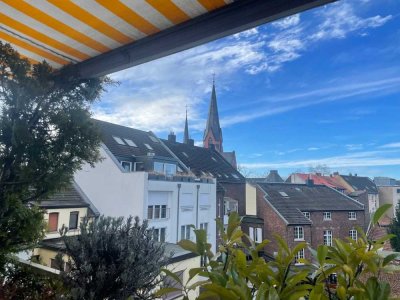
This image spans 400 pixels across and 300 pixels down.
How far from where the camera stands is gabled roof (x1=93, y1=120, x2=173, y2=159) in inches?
448

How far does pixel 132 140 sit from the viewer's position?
42.4 ft

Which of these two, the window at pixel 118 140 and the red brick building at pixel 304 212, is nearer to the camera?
the window at pixel 118 140

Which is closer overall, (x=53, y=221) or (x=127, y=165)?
(x=53, y=221)

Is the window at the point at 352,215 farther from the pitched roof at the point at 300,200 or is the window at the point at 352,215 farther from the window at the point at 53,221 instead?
the window at the point at 53,221

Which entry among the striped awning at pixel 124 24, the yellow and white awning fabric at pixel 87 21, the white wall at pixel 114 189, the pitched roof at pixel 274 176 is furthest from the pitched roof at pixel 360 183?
the yellow and white awning fabric at pixel 87 21

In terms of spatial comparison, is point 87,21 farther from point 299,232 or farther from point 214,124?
point 214,124

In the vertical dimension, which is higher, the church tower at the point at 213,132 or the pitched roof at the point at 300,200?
the church tower at the point at 213,132

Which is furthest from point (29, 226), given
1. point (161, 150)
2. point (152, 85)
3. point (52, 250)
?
point (161, 150)

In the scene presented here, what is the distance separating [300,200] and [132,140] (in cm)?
1019

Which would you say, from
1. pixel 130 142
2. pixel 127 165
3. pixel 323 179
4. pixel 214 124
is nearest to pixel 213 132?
pixel 214 124

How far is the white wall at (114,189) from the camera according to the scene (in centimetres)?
954

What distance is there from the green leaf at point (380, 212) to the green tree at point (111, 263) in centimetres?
135

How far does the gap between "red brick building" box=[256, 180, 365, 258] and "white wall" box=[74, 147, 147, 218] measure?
7.46m

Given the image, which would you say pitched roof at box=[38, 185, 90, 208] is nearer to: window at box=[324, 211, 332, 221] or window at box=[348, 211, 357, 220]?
window at box=[324, 211, 332, 221]
